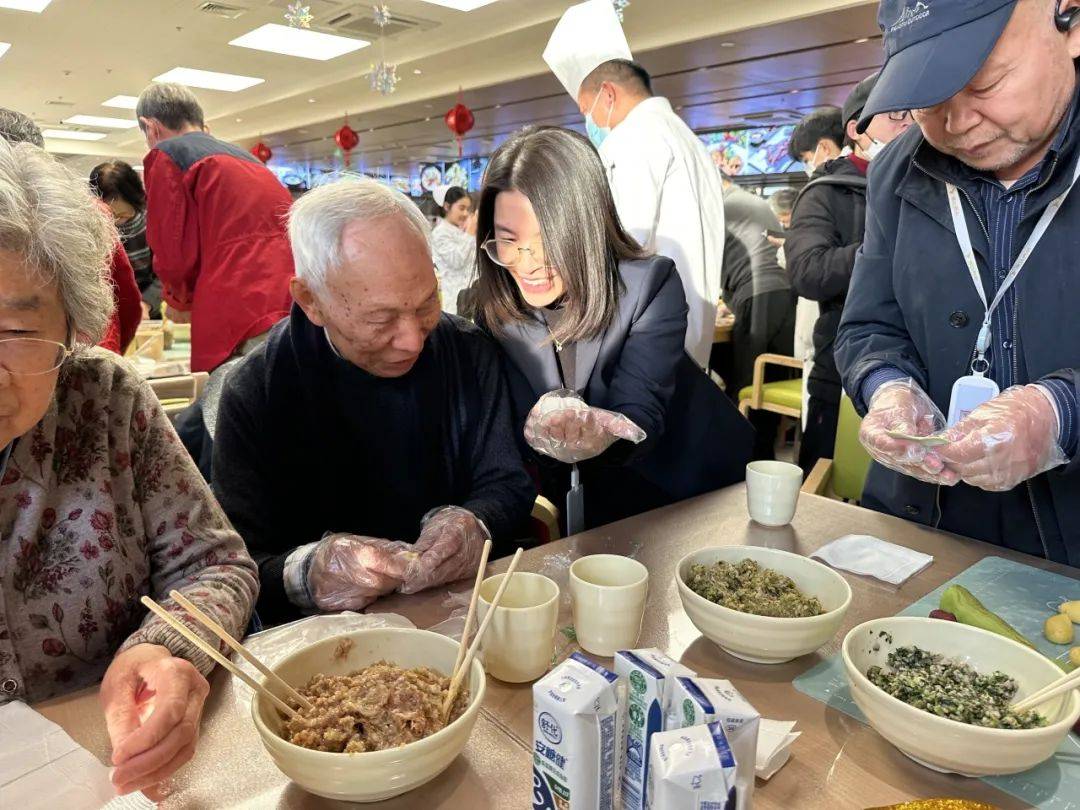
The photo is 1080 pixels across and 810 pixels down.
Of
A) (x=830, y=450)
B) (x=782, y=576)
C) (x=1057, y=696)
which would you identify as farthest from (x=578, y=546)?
(x=830, y=450)

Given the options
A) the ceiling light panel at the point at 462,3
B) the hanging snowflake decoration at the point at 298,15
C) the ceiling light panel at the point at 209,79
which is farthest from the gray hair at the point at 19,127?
the ceiling light panel at the point at 209,79

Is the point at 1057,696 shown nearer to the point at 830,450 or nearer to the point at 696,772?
the point at 696,772

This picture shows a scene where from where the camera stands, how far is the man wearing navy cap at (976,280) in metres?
1.31

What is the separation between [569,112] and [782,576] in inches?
386

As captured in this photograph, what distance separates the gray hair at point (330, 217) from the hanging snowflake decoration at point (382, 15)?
250 inches

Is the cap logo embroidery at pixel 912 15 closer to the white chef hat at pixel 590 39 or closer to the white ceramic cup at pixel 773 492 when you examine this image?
the white ceramic cup at pixel 773 492

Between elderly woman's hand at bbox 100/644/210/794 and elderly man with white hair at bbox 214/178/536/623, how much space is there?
1.16 feet

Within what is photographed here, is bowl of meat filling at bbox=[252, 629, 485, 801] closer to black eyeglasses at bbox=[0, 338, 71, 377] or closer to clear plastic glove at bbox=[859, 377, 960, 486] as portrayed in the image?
black eyeglasses at bbox=[0, 338, 71, 377]

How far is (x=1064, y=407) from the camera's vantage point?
4.51ft

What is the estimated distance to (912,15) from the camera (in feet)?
4.37

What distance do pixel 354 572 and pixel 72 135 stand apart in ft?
58.5

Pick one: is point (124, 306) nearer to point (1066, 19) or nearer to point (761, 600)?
point (761, 600)

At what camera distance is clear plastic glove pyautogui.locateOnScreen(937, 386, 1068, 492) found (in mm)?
1332

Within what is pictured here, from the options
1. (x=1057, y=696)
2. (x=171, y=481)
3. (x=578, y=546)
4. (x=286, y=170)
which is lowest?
(x=578, y=546)
